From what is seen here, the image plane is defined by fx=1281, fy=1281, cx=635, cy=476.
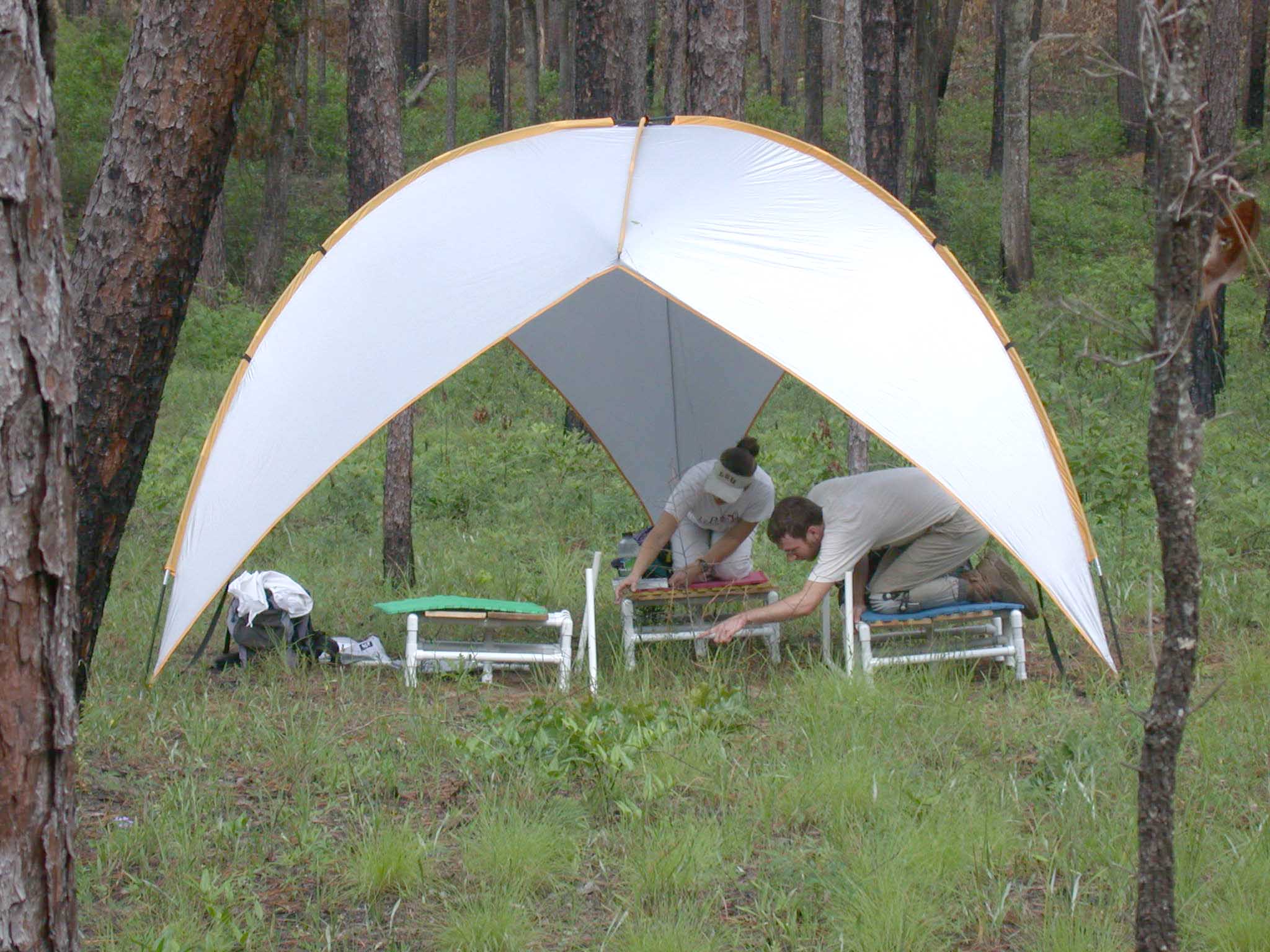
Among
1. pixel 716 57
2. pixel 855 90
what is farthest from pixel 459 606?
pixel 855 90

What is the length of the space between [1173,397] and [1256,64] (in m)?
21.6

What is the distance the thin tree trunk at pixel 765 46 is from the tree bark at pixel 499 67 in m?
6.02

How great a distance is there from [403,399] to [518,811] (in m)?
1.75

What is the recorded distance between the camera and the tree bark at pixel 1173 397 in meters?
2.31

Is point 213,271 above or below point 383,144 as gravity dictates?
above

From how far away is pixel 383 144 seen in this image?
691 cm

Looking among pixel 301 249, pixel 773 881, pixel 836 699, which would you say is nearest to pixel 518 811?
pixel 773 881

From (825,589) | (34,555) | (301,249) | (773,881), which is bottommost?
(773,881)

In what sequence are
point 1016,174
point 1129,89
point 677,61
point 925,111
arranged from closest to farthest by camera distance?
1. point 677,61
2. point 1016,174
3. point 925,111
4. point 1129,89

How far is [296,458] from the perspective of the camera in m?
4.83

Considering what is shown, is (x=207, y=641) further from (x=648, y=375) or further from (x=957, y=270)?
(x=957, y=270)

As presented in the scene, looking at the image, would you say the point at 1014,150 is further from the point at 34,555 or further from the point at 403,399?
the point at 34,555

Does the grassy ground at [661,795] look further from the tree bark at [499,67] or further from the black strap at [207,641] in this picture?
the tree bark at [499,67]

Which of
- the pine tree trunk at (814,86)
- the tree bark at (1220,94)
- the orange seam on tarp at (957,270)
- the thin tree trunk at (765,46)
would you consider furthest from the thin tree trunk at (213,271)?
the thin tree trunk at (765,46)
